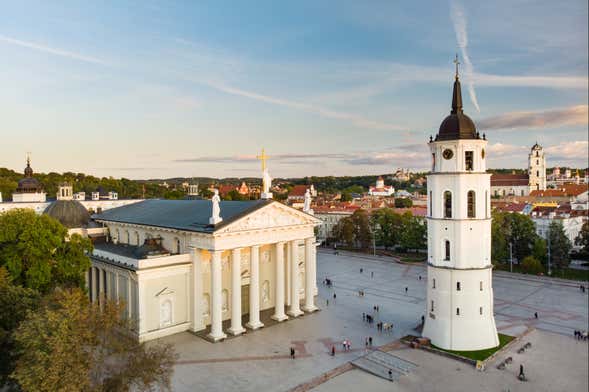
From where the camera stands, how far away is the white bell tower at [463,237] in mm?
31250

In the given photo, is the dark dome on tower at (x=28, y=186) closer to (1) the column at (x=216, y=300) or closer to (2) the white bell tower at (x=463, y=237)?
(1) the column at (x=216, y=300)

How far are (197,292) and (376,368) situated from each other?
49.5 feet

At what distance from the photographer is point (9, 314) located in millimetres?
23656

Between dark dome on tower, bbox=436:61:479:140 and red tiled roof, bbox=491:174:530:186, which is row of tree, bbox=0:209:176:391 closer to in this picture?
dark dome on tower, bbox=436:61:479:140

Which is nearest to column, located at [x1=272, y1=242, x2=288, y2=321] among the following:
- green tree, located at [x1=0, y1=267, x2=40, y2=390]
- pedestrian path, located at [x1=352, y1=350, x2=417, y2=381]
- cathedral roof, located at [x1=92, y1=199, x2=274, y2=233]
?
cathedral roof, located at [x1=92, y1=199, x2=274, y2=233]

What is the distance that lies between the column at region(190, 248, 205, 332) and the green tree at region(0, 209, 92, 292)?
7.91 meters

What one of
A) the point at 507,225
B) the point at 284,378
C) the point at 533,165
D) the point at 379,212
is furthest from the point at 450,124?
the point at 533,165

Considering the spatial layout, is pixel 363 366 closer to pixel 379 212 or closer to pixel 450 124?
pixel 450 124

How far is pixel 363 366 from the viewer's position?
29.6 metres

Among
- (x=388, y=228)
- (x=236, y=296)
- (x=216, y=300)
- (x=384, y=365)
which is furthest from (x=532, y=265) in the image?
(x=216, y=300)

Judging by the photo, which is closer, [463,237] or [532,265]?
[463,237]

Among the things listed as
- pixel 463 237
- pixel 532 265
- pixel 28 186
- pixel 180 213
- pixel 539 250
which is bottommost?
pixel 532 265

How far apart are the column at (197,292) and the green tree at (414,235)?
49.6 m

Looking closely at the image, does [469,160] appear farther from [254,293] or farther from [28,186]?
[28,186]
